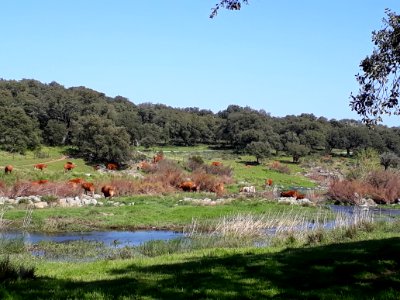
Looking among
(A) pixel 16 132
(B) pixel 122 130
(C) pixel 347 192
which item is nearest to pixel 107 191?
(C) pixel 347 192

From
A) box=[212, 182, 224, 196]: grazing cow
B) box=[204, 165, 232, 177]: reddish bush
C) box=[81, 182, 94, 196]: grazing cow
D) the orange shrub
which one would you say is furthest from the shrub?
the orange shrub

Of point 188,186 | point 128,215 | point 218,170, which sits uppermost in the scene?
point 218,170

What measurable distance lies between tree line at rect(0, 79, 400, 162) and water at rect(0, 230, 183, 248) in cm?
4213

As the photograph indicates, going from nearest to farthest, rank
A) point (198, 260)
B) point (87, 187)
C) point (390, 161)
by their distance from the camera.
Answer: point (198, 260) → point (87, 187) → point (390, 161)

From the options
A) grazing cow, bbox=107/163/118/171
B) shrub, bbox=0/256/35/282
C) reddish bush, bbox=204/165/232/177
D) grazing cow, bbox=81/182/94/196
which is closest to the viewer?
shrub, bbox=0/256/35/282

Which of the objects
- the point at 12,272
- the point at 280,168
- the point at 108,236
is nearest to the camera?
the point at 12,272

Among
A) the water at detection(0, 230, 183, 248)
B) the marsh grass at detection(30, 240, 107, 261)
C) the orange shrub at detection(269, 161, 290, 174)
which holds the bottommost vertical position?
the water at detection(0, 230, 183, 248)

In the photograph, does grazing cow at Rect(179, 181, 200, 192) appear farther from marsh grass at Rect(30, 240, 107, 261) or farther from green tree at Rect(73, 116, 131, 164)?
marsh grass at Rect(30, 240, 107, 261)

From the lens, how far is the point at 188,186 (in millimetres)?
59250

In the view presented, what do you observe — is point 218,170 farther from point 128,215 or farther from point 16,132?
point 128,215

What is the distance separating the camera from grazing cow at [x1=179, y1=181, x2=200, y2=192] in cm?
5916

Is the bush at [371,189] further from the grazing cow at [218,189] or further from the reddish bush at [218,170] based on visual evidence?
the reddish bush at [218,170]

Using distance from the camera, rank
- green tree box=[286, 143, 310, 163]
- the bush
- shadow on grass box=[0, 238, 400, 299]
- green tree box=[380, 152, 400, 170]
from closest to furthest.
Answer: shadow on grass box=[0, 238, 400, 299] < the bush < green tree box=[380, 152, 400, 170] < green tree box=[286, 143, 310, 163]

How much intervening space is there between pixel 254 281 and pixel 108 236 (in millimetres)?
21399
